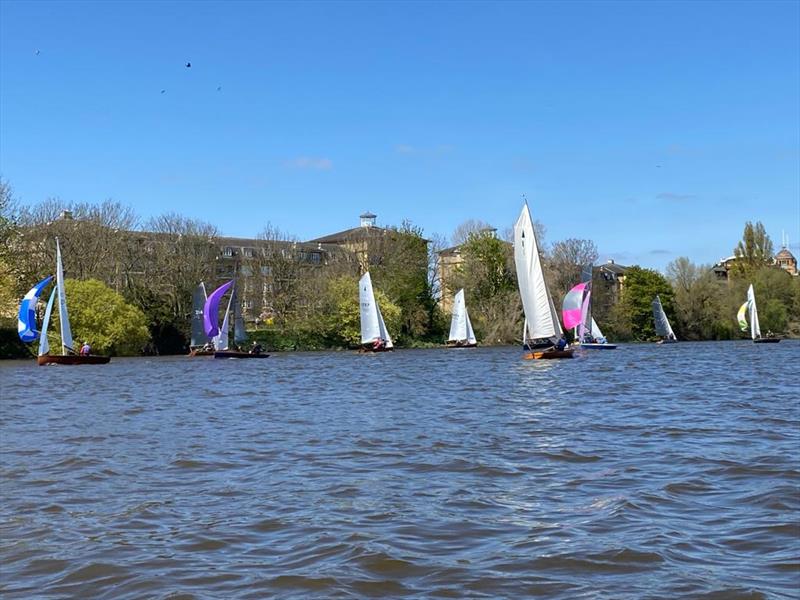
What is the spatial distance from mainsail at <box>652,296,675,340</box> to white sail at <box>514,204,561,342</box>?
4527 cm

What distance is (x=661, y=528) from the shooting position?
24.9ft

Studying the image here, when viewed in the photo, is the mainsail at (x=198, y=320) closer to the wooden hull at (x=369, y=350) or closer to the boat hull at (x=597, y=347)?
the wooden hull at (x=369, y=350)

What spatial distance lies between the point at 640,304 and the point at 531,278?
53.3 m

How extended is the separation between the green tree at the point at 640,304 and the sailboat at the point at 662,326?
5.71 meters

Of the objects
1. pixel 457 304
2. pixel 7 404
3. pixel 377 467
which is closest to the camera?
pixel 377 467

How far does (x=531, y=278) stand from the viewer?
4078 centimetres

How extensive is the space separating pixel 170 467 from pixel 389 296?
63.1 meters

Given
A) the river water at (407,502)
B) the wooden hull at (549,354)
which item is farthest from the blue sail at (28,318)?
the river water at (407,502)

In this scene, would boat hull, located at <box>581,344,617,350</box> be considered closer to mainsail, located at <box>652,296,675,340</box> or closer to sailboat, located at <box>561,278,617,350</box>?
sailboat, located at <box>561,278,617,350</box>

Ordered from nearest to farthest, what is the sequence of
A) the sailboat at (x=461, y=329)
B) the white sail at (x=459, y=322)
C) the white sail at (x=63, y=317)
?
the white sail at (x=63, y=317) < the white sail at (x=459, y=322) < the sailboat at (x=461, y=329)

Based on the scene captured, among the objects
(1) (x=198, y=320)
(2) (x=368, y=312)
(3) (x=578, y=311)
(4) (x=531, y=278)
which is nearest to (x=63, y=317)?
(1) (x=198, y=320)

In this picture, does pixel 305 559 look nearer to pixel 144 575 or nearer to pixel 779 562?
pixel 144 575

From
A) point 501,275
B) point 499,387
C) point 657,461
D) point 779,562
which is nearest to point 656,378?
point 499,387

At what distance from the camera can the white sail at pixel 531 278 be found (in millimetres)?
40438
